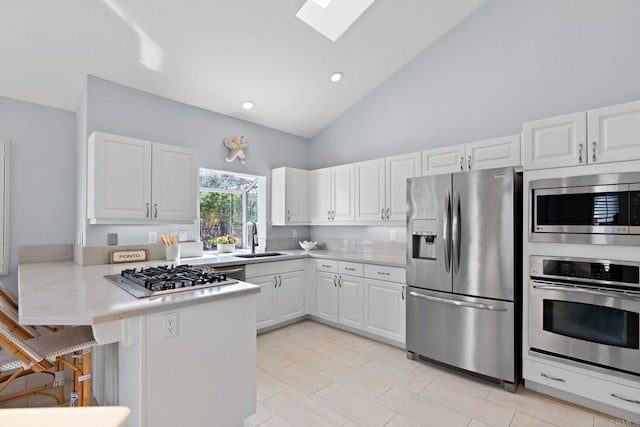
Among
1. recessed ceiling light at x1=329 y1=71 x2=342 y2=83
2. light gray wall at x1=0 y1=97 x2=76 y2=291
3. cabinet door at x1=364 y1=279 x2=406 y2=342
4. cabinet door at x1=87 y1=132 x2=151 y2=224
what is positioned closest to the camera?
cabinet door at x1=87 y1=132 x2=151 y2=224

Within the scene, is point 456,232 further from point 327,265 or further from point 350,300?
point 327,265

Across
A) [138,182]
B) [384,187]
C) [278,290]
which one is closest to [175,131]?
[138,182]

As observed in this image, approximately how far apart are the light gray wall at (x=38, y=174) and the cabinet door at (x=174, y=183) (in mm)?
1011

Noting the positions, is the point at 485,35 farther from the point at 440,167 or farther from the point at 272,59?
the point at 272,59

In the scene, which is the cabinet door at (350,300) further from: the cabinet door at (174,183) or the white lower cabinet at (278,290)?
the cabinet door at (174,183)

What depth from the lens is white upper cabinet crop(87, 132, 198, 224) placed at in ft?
8.66

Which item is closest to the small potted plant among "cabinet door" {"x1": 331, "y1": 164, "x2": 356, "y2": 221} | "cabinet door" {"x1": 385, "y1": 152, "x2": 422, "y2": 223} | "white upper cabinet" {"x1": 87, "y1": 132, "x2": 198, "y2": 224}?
"white upper cabinet" {"x1": 87, "y1": 132, "x2": 198, "y2": 224}

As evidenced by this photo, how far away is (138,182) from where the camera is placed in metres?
2.84

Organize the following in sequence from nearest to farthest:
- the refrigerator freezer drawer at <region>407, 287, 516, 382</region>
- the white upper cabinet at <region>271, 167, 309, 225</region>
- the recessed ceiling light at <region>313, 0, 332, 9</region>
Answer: the refrigerator freezer drawer at <region>407, 287, 516, 382</region>
the recessed ceiling light at <region>313, 0, 332, 9</region>
the white upper cabinet at <region>271, 167, 309, 225</region>

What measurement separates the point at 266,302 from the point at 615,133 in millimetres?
3365

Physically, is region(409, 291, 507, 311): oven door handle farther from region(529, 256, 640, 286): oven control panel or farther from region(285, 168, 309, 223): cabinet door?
region(285, 168, 309, 223): cabinet door

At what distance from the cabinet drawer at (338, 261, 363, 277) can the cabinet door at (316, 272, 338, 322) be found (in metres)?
0.13

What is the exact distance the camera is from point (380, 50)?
3512 mm

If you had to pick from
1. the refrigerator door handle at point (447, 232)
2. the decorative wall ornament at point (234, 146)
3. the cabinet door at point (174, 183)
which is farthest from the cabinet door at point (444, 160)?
the cabinet door at point (174, 183)
